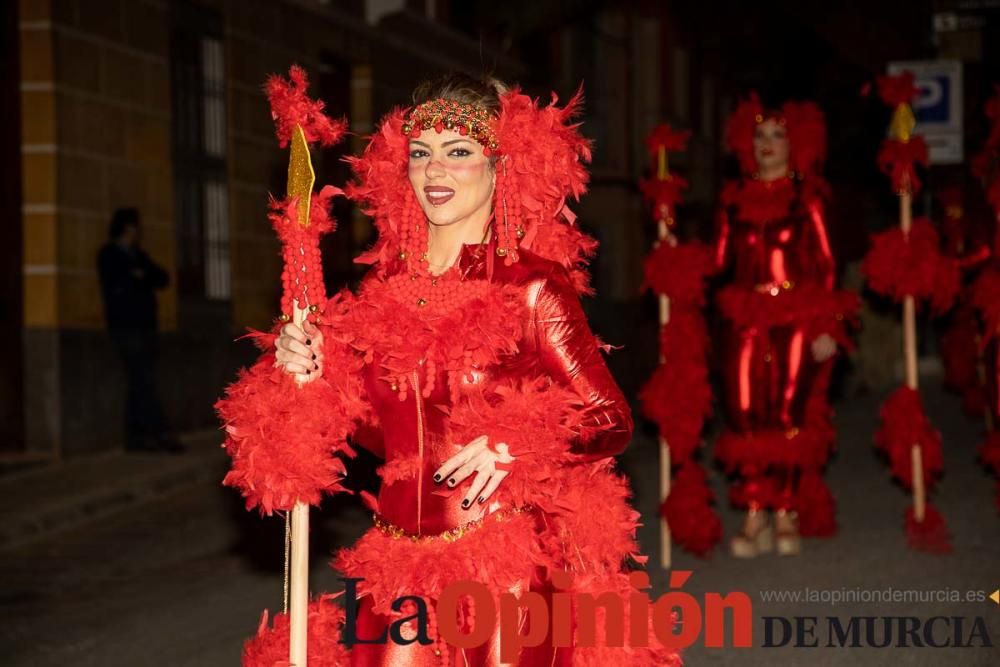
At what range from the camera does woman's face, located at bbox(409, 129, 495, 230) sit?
3.77 meters

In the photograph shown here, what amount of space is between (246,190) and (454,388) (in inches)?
492

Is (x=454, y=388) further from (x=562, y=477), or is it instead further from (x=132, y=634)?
(x=132, y=634)

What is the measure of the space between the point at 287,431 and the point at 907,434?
5.92 m

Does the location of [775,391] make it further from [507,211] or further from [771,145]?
[507,211]

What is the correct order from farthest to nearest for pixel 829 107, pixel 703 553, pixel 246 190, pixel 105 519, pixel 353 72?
pixel 829 107 < pixel 353 72 < pixel 246 190 < pixel 105 519 < pixel 703 553

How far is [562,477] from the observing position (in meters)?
3.65

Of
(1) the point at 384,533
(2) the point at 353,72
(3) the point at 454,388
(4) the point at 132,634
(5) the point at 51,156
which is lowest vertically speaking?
(4) the point at 132,634

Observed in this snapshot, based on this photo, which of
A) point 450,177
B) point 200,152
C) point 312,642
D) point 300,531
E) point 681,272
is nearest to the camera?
point 300,531

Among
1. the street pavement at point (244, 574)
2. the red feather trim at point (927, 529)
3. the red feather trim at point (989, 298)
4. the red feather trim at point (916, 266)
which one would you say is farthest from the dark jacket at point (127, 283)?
the red feather trim at point (989, 298)

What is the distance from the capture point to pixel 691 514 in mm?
7996

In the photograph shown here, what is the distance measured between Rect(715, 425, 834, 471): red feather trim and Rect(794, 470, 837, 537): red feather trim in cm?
12

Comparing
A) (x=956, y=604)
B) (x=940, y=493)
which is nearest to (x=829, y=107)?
(x=940, y=493)

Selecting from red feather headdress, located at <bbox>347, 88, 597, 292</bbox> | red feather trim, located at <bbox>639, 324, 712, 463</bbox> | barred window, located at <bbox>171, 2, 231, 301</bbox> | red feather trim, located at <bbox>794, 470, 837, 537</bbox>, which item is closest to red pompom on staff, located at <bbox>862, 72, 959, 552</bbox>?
red feather trim, located at <bbox>794, 470, 837, 537</bbox>

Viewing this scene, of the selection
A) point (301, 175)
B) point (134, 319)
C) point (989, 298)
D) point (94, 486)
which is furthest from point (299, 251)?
point (134, 319)
